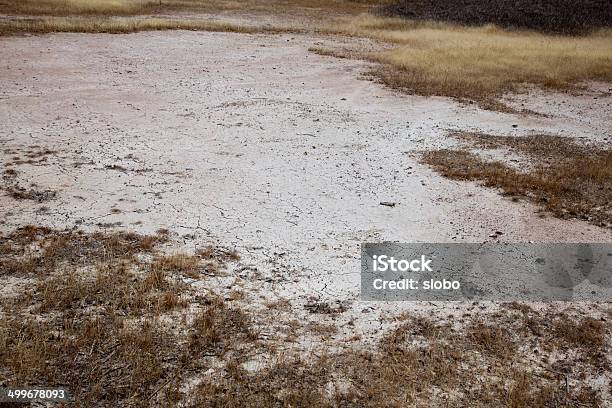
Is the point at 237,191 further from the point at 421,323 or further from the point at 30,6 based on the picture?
the point at 30,6

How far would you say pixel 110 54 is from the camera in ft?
59.1

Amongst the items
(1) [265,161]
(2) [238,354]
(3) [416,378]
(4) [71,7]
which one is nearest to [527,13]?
(4) [71,7]

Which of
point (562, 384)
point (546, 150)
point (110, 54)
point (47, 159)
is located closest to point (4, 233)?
point (47, 159)

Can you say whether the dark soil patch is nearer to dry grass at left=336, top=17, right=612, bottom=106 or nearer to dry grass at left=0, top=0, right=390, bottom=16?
dry grass at left=336, top=17, right=612, bottom=106

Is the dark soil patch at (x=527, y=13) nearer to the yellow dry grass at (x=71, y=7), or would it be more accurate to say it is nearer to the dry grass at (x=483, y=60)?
the dry grass at (x=483, y=60)

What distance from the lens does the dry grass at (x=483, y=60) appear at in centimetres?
1662

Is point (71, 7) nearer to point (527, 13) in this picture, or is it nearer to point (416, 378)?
point (527, 13)

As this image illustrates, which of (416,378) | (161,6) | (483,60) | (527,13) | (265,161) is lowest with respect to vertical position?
(416,378)

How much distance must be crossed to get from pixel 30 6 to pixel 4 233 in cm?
2739

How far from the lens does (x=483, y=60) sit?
67.2 feet

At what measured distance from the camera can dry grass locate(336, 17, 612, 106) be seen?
1662cm

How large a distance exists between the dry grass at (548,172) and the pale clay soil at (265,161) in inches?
18.3

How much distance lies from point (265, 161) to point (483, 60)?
1437 centimetres

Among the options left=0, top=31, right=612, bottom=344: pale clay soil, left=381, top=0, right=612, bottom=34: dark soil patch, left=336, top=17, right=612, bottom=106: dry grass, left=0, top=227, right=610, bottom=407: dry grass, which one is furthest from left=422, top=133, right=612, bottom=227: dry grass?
left=381, top=0, right=612, bottom=34: dark soil patch
